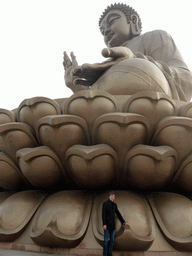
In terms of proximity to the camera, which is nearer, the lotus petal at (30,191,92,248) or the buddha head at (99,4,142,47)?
the lotus petal at (30,191,92,248)

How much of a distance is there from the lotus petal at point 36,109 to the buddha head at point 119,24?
351 centimetres

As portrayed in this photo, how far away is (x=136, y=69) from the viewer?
3375mm

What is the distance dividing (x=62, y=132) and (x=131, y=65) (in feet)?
4.40

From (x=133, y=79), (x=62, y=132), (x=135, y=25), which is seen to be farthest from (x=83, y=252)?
(x=135, y=25)

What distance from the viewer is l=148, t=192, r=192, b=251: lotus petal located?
2.34 m

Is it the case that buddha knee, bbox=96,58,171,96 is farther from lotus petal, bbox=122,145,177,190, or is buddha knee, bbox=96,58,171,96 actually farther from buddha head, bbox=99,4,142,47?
buddha head, bbox=99,4,142,47

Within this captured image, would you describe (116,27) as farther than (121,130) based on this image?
Yes

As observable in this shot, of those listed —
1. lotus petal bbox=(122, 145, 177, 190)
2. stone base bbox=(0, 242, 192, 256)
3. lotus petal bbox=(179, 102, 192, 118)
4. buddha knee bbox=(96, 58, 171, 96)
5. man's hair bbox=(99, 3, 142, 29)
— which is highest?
man's hair bbox=(99, 3, 142, 29)

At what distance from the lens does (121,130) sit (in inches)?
101

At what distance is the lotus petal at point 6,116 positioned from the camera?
2.96 metres

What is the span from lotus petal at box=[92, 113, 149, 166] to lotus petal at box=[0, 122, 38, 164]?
67 centimetres

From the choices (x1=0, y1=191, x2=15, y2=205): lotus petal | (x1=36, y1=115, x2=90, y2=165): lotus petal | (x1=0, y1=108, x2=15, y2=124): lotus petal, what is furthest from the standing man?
(x1=0, y1=191, x2=15, y2=205): lotus petal

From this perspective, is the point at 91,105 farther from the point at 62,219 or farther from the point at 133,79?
the point at 62,219

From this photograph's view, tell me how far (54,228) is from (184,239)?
3.51 feet
